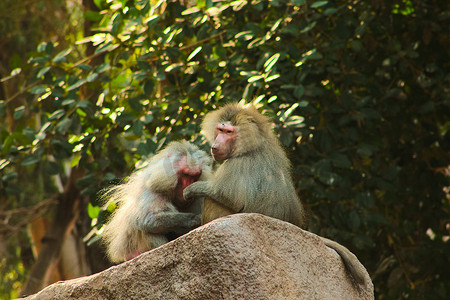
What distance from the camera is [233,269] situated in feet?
10.4

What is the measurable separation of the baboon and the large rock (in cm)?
35

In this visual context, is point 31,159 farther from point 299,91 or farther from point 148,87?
point 299,91

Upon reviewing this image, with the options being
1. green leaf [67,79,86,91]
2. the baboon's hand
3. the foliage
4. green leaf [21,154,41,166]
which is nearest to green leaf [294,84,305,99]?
the foliage

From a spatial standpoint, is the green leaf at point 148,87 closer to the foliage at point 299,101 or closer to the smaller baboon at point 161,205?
the foliage at point 299,101

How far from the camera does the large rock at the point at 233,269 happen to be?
3.19 m

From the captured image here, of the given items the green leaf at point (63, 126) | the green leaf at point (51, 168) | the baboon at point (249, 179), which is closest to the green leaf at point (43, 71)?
the green leaf at point (63, 126)

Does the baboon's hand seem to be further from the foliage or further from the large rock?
the foliage

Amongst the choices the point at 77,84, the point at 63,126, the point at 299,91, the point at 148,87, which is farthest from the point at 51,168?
the point at 299,91

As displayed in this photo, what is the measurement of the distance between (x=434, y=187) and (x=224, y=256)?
171 inches

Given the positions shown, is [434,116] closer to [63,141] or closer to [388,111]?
[388,111]

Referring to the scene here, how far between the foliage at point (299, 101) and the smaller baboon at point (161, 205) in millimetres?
860

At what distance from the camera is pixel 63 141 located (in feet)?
20.2

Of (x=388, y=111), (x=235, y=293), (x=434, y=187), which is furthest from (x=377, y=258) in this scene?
(x=235, y=293)

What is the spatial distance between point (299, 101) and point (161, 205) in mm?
1832
